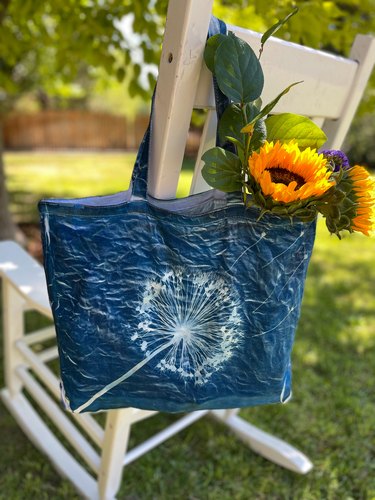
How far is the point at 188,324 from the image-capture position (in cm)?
80

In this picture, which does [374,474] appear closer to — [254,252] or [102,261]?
[254,252]

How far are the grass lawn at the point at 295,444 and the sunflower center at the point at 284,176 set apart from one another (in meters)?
1.03

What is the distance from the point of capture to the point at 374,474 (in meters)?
1.39

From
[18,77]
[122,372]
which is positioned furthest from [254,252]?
[18,77]

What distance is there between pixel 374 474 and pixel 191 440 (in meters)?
0.60

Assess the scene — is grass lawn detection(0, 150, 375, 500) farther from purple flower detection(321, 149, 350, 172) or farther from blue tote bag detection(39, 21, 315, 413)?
purple flower detection(321, 149, 350, 172)

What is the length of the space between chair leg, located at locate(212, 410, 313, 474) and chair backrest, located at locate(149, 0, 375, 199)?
0.96 metres

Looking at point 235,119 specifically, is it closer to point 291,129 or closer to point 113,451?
point 291,129

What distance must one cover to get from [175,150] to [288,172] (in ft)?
0.63

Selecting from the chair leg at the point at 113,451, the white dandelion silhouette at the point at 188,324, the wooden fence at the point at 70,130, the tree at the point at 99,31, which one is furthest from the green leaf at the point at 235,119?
the wooden fence at the point at 70,130

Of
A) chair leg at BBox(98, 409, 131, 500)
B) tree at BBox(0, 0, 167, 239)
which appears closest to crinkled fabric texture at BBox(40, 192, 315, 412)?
chair leg at BBox(98, 409, 131, 500)

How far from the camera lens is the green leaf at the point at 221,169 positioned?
0.70m

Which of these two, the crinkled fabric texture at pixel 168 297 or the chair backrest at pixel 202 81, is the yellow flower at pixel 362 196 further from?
the chair backrest at pixel 202 81

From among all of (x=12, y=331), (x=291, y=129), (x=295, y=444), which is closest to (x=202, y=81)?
(x=291, y=129)
